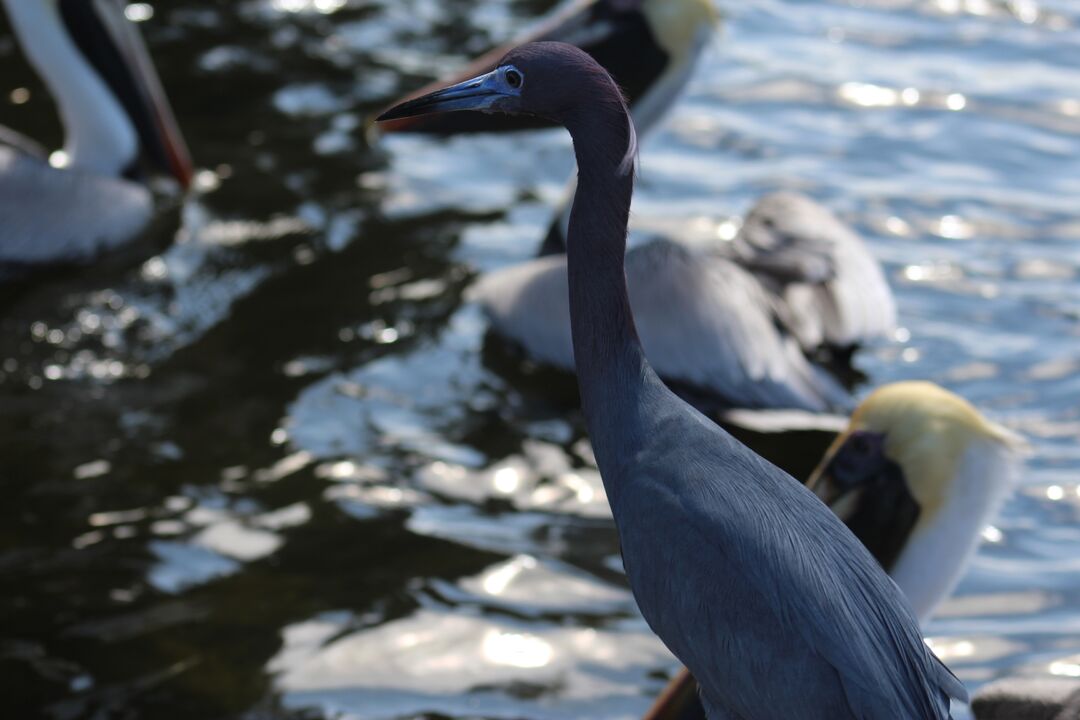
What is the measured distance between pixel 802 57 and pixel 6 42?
3518 mm

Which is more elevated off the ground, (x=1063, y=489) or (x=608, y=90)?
(x=608, y=90)

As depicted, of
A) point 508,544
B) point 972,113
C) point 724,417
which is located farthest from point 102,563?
point 972,113

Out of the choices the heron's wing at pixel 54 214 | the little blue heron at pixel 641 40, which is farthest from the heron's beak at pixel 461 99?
the heron's wing at pixel 54 214

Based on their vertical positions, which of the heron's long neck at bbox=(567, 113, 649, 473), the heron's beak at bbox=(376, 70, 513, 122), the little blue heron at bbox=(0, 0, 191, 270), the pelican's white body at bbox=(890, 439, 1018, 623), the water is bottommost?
the water

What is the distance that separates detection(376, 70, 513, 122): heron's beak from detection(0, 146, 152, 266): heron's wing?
3.26 m

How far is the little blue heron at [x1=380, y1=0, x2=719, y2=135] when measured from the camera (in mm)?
5473

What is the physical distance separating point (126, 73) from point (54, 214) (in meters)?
0.66

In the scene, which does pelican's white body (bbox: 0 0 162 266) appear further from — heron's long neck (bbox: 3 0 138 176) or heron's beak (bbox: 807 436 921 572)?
heron's beak (bbox: 807 436 921 572)

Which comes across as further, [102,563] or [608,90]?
[102,563]

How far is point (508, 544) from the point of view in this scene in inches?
163

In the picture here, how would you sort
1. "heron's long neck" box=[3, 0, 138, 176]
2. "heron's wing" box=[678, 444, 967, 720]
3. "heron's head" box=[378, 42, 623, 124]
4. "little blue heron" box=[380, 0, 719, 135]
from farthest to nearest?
"heron's long neck" box=[3, 0, 138, 176]
"little blue heron" box=[380, 0, 719, 135]
"heron's head" box=[378, 42, 623, 124]
"heron's wing" box=[678, 444, 967, 720]

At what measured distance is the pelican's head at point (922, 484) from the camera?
11.2 ft

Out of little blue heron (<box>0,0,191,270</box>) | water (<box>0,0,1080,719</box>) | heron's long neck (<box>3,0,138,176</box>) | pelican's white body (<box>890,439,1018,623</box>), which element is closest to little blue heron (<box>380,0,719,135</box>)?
water (<box>0,0,1080,719</box>)

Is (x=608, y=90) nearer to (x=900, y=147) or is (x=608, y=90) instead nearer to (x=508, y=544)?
(x=508, y=544)
